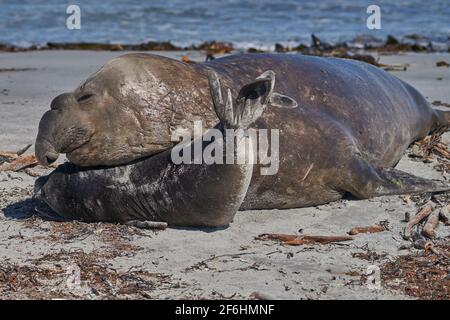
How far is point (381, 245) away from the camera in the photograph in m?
4.66

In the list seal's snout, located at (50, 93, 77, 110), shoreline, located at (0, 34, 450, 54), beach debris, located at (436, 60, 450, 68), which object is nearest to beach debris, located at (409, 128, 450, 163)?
seal's snout, located at (50, 93, 77, 110)

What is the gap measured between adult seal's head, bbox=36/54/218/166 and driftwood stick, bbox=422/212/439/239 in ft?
4.64

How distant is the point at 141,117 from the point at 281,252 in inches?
41.5

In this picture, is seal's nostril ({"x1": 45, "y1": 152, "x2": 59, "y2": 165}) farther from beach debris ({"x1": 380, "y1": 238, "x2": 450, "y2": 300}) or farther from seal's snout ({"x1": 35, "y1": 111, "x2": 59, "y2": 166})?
beach debris ({"x1": 380, "y1": 238, "x2": 450, "y2": 300})

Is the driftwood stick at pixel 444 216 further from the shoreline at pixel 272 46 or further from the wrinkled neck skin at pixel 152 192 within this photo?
the shoreline at pixel 272 46

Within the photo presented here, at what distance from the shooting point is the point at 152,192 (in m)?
4.90

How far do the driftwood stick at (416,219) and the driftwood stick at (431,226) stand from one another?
35 millimetres

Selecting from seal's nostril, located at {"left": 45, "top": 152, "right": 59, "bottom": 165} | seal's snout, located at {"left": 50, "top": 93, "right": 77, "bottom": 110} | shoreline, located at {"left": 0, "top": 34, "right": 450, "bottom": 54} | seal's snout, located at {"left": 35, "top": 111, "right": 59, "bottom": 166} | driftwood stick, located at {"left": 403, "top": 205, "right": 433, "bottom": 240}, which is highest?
seal's snout, located at {"left": 50, "top": 93, "right": 77, "bottom": 110}

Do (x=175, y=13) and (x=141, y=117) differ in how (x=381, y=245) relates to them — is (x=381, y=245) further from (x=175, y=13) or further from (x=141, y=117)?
(x=175, y=13)

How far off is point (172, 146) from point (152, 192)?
0.28 m

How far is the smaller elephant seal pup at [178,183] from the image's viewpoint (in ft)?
14.7

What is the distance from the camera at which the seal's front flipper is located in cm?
539

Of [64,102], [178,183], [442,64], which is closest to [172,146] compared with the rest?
[178,183]
